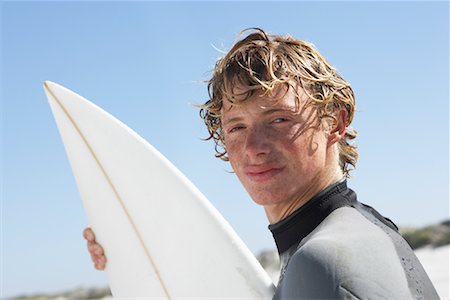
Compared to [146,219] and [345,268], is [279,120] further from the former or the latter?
[146,219]

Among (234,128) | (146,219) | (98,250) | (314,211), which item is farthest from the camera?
(98,250)

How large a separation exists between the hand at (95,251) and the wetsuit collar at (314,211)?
1.45 meters

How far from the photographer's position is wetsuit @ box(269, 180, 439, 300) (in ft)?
5.06

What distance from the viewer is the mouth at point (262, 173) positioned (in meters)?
2.09

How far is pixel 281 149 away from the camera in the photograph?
2.08 metres

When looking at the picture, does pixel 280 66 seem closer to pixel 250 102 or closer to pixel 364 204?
pixel 250 102

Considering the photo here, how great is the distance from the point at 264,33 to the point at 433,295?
119 centimetres

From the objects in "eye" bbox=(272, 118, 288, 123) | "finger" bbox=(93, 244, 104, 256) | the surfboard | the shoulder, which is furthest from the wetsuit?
"finger" bbox=(93, 244, 104, 256)

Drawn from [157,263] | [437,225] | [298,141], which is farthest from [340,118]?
[437,225]

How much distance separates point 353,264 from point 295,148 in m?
0.60

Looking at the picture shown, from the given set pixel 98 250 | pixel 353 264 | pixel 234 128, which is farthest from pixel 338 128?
pixel 98 250

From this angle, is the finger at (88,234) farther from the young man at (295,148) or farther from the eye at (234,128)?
the eye at (234,128)

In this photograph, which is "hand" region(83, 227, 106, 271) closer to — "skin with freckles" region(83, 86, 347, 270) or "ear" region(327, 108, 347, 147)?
"skin with freckles" region(83, 86, 347, 270)

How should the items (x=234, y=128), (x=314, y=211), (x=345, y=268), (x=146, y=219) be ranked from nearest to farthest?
1. (x=345, y=268)
2. (x=314, y=211)
3. (x=234, y=128)
4. (x=146, y=219)
